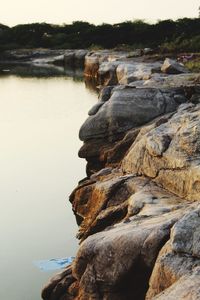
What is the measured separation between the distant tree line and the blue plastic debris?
58.1 meters

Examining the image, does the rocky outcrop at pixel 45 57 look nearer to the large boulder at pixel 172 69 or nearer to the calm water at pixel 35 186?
the calm water at pixel 35 186

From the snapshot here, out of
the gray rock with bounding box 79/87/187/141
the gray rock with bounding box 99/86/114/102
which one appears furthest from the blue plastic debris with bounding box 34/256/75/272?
the gray rock with bounding box 99/86/114/102

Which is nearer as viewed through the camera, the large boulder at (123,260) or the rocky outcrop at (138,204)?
the rocky outcrop at (138,204)

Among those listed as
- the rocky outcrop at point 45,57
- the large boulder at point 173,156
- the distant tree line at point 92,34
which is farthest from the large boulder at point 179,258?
the rocky outcrop at point 45,57

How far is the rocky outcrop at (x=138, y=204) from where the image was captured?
25.9 feet

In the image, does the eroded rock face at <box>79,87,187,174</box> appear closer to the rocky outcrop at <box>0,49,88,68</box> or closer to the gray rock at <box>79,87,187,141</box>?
the gray rock at <box>79,87,187,141</box>

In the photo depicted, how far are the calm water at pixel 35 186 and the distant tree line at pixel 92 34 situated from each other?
41037mm

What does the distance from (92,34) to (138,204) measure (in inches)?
3228

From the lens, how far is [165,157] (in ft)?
41.6

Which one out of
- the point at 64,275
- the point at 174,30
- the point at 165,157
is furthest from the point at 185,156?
the point at 174,30

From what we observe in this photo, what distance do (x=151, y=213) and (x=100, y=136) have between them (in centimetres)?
827

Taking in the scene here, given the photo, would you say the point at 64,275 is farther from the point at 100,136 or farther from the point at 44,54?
the point at 44,54

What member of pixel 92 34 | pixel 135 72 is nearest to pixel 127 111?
pixel 135 72

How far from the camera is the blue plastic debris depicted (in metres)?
12.1
